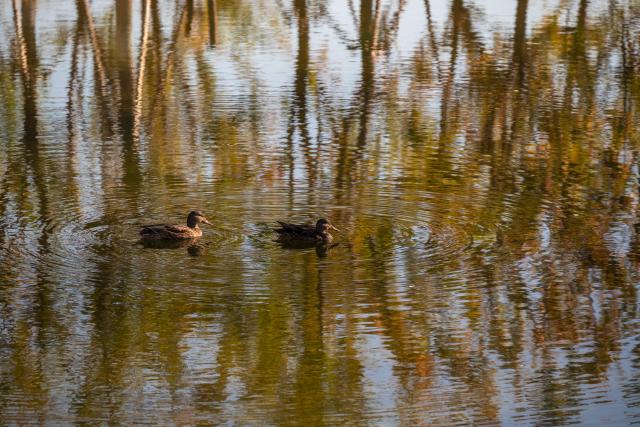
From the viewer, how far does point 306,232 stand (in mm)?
14375

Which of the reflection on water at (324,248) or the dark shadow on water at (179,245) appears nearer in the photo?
the reflection on water at (324,248)

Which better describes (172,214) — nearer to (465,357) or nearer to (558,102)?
(465,357)

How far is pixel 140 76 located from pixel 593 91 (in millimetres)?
8575

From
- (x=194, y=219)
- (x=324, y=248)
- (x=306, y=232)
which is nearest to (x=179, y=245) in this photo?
(x=194, y=219)

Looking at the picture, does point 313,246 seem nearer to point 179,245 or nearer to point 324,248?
point 324,248

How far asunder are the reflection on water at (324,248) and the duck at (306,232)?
15cm

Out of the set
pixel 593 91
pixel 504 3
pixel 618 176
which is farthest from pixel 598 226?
pixel 504 3

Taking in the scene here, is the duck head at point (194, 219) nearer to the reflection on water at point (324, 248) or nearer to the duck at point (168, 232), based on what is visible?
the duck at point (168, 232)

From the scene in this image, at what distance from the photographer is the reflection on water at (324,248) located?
10570mm

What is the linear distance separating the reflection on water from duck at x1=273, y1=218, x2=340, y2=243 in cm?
15

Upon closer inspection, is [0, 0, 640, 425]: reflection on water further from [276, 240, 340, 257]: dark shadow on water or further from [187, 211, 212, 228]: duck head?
[187, 211, 212, 228]: duck head

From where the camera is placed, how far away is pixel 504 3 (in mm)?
40281

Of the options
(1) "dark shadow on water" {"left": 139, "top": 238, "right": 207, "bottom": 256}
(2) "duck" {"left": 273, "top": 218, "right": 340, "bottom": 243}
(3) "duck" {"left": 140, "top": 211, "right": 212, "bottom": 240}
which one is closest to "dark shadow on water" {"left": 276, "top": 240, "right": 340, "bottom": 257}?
(2) "duck" {"left": 273, "top": 218, "right": 340, "bottom": 243}

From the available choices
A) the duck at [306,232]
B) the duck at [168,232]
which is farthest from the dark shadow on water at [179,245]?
the duck at [306,232]
